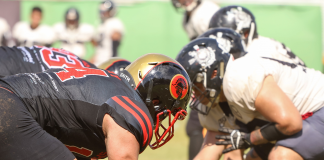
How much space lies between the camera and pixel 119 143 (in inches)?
76.0

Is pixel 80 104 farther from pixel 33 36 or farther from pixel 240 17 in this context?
pixel 33 36

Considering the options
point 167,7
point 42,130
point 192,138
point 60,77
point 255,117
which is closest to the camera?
point 42,130

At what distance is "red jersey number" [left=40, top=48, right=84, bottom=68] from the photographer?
9.93 ft

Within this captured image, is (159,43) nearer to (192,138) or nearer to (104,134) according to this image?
(192,138)

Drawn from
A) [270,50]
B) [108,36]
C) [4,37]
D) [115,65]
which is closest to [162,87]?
[115,65]

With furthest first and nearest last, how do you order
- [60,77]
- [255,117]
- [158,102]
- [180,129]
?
[180,129], [255,117], [158,102], [60,77]

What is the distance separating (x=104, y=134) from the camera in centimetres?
205

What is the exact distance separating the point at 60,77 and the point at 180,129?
517 cm

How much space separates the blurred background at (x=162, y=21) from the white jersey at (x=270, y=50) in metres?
5.81

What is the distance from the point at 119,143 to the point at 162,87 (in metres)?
0.57

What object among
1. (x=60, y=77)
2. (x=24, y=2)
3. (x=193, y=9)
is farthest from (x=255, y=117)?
(x=24, y=2)

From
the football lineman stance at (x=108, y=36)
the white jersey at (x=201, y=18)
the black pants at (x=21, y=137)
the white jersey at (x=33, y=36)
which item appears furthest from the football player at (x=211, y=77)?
the white jersey at (x=33, y=36)

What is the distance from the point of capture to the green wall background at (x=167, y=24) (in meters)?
9.48

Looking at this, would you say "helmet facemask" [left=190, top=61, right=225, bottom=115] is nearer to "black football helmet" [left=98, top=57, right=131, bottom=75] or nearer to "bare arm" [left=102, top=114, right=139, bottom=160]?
"black football helmet" [left=98, top=57, right=131, bottom=75]
